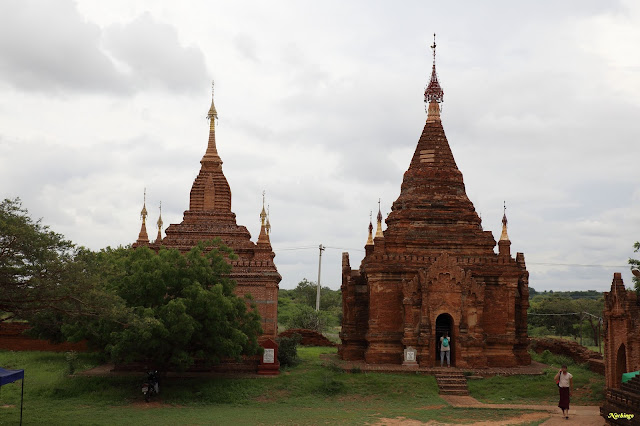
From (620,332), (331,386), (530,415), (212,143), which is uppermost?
(212,143)

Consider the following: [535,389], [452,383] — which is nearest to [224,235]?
[452,383]

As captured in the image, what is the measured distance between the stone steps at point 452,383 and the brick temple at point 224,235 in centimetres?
733

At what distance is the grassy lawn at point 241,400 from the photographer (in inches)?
845

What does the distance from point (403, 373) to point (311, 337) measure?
13.6 meters

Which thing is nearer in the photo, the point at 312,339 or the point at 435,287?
the point at 435,287

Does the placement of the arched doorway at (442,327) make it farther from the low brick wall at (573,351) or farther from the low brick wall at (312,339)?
the low brick wall at (312,339)

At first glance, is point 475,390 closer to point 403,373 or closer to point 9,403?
point 403,373

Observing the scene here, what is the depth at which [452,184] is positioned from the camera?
112ft

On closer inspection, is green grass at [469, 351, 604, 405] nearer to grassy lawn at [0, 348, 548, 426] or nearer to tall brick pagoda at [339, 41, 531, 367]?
grassy lawn at [0, 348, 548, 426]

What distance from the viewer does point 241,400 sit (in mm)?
24828

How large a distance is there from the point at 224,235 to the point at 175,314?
9990 millimetres

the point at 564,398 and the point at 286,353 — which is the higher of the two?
the point at 286,353

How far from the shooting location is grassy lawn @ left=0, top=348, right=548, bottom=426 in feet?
70.4

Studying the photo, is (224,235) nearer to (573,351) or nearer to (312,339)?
(312,339)
